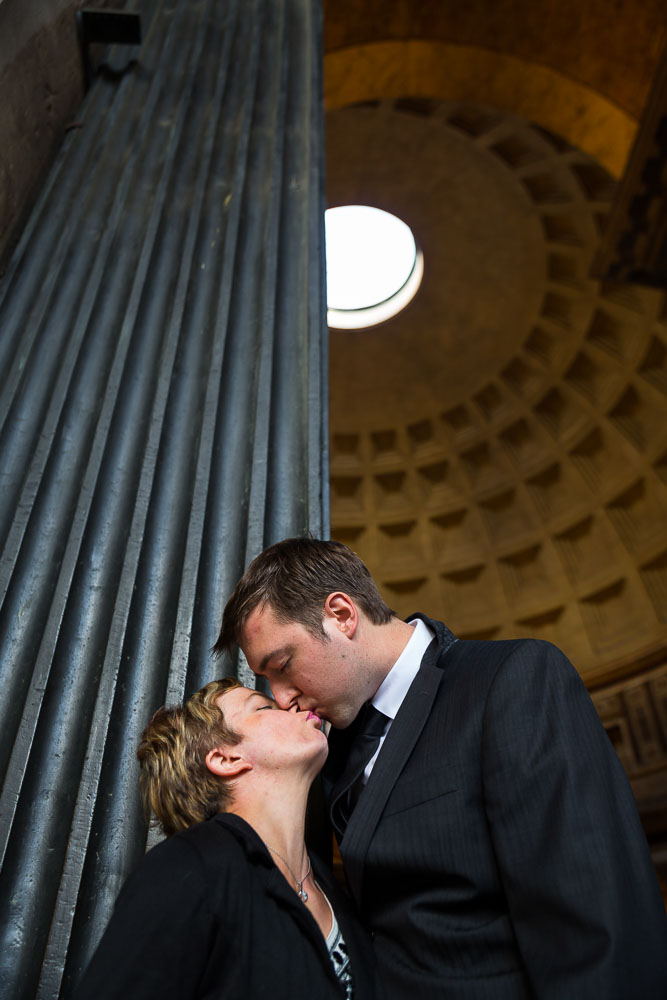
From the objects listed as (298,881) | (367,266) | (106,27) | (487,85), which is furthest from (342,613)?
(367,266)

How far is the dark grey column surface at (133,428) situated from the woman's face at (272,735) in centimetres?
15

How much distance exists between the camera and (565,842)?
116 centimetres

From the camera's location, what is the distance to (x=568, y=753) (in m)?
1.26

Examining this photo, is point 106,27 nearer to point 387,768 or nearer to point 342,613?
point 342,613

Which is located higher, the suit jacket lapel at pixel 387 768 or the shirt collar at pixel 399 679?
the shirt collar at pixel 399 679

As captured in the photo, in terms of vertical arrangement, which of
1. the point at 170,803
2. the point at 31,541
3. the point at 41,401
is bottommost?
the point at 170,803

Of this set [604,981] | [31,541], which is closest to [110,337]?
[31,541]

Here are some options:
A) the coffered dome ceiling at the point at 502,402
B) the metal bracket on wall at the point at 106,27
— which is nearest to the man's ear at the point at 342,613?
the metal bracket on wall at the point at 106,27

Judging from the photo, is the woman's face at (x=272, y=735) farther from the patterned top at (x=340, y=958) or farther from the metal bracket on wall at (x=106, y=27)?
the metal bracket on wall at (x=106, y=27)

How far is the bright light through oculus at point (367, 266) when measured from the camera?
11.6 meters

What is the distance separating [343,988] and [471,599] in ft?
32.5

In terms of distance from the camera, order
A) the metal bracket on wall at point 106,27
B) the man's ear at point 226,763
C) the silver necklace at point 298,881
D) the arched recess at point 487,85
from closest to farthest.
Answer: the silver necklace at point 298,881
the man's ear at point 226,763
the metal bracket on wall at point 106,27
the arched recess at point 487,85

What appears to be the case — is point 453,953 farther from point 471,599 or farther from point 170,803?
point 471,599

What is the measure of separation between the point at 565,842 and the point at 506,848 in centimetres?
13
